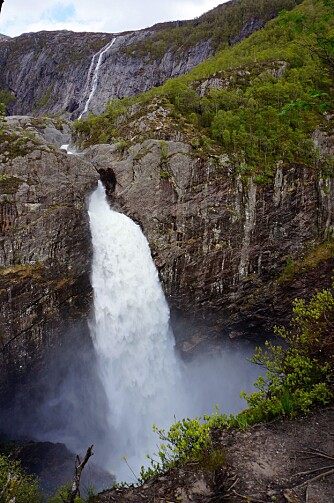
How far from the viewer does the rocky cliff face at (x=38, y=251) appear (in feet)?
63.3

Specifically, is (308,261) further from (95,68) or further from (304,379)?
(95,68)

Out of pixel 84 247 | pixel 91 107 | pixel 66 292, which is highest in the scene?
pixel 91 107

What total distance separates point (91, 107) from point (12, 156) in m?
55.8

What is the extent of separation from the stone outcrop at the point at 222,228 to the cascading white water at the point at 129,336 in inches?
72.5

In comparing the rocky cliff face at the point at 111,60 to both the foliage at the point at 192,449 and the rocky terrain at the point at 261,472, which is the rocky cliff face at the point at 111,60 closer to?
the foliage at the point at 192,449

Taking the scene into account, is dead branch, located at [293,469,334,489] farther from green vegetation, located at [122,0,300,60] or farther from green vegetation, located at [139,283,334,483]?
green vegetation, located at [122,0,300,60]

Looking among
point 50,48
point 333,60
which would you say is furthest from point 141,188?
point 50,48

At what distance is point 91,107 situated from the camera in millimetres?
70938

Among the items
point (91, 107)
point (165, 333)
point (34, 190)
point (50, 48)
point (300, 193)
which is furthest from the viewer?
point (50, 48)

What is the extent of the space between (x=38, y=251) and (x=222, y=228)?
13629 mm

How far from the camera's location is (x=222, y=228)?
25312mm

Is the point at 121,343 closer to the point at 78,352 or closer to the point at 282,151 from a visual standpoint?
the point at 78,352

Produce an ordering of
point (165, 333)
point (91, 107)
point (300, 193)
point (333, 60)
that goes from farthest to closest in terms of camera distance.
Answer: point (91, 107) → point (300, 193) → point (165, 333) → point (333, 60)

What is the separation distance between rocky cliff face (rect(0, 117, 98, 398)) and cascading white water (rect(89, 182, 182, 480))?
52.2 inches
